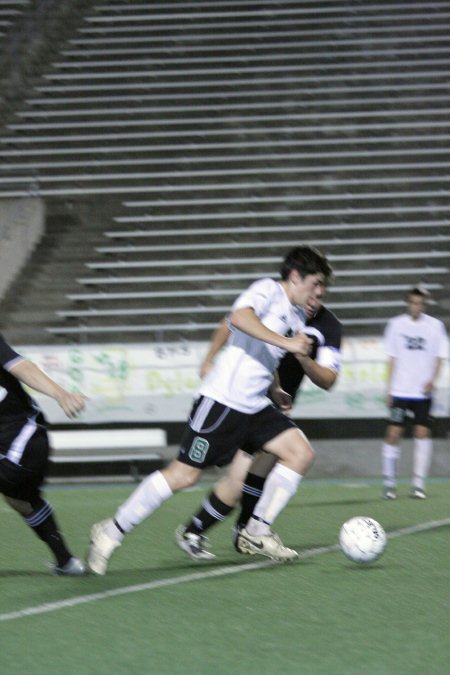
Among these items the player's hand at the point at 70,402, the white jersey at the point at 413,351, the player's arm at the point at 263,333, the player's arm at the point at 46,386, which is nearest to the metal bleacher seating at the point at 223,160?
the white jersey at the point at 413,351

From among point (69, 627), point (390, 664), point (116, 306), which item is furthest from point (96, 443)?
point (390, 664)

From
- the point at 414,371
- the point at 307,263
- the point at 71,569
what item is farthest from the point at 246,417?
the point at 414,371

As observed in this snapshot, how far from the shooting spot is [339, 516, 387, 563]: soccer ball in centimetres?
655

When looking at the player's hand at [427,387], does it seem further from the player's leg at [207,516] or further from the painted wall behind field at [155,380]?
the player's leg at [207,516]

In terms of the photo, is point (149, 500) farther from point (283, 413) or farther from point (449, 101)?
point (449, 101)

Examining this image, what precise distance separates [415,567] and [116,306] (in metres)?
10.2

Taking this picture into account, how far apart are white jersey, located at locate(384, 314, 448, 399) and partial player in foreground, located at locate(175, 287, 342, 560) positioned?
4.03 meters

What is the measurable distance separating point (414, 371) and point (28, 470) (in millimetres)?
6080

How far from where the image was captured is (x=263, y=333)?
617 centimetres

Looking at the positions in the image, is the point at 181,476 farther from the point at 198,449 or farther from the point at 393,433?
the point at 393,433

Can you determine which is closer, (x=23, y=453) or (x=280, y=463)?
(x=23, y=453)

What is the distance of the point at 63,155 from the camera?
19.1 meters

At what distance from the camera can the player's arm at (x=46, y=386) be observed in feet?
18.4

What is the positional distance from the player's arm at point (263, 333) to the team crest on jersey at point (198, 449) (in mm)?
618
